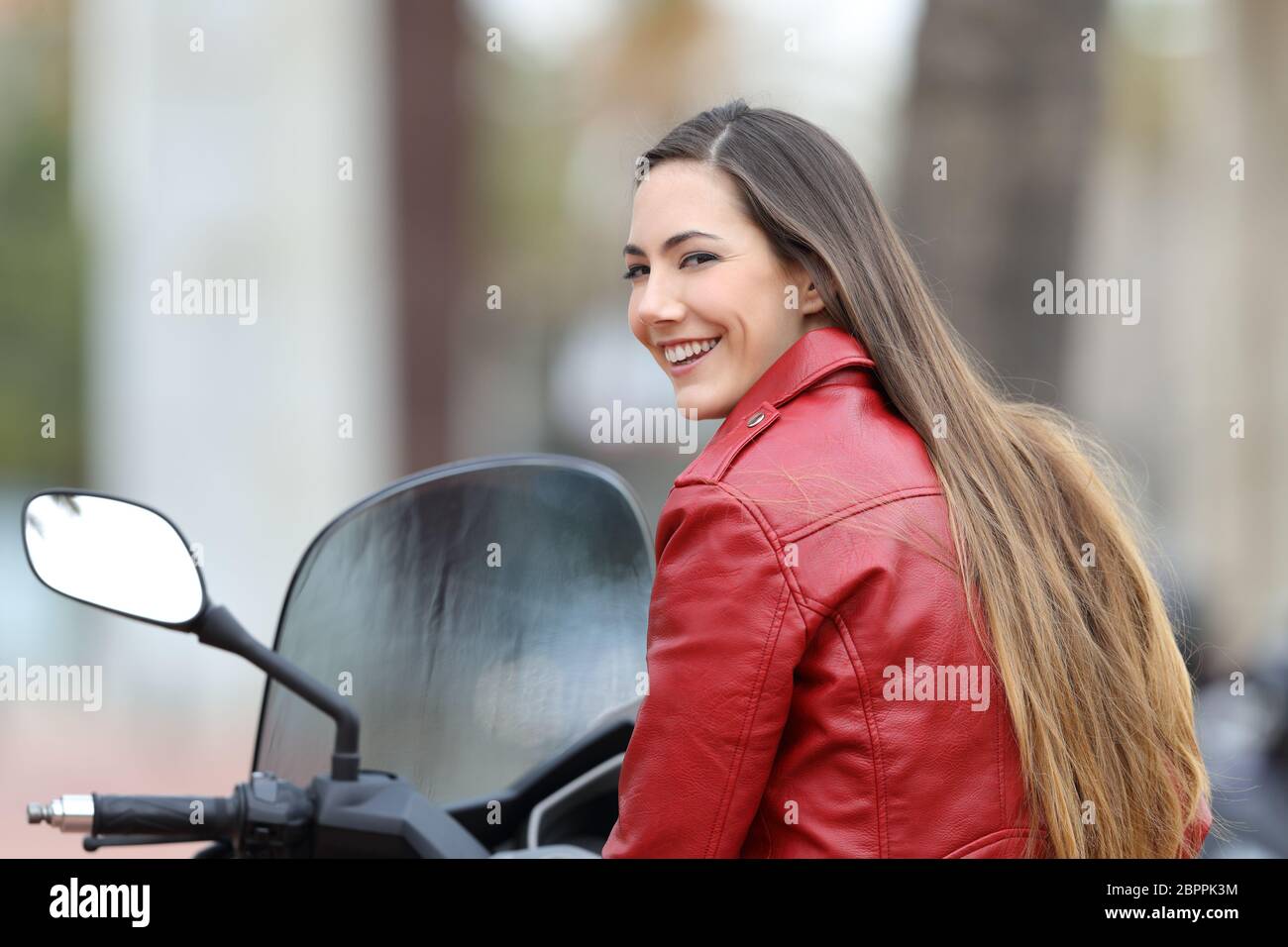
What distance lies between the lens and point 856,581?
1.48 metres

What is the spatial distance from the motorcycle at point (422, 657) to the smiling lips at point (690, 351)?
0.30m

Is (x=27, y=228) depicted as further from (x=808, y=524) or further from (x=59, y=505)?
(x=808, y=524)

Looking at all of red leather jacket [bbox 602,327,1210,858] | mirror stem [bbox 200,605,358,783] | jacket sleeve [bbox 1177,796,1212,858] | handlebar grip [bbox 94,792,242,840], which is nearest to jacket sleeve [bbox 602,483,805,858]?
red leather jacket [bbox 602,327,1210,858]

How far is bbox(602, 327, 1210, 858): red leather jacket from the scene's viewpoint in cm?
148

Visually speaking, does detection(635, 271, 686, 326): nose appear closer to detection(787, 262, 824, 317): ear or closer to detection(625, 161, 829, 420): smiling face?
detection(625, 161, 829, 420): smiling face

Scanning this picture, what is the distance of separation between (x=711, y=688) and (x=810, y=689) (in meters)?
0.10

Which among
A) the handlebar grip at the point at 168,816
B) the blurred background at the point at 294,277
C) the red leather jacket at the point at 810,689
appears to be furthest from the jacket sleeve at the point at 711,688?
the blurred background at the point at 294,277

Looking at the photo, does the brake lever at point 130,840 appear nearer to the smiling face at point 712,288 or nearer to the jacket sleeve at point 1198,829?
the smiling face at point 712,288

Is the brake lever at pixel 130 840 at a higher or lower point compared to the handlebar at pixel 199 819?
lower

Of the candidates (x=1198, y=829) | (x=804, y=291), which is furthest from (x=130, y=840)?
(x=1198, y=829)

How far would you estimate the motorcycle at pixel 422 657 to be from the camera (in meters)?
1.74

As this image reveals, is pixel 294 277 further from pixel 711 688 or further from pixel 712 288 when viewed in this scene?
pixel 711 688

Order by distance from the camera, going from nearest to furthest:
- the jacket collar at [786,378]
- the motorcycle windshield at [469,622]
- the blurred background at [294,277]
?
the jacket collar at [786,378] < the motorcycle windshield at [469,622] < the blurred background at [294,277]

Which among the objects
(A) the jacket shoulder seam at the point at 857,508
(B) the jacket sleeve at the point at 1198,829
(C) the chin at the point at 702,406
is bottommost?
(B) the jacket sleeve at the point at 1198,829
